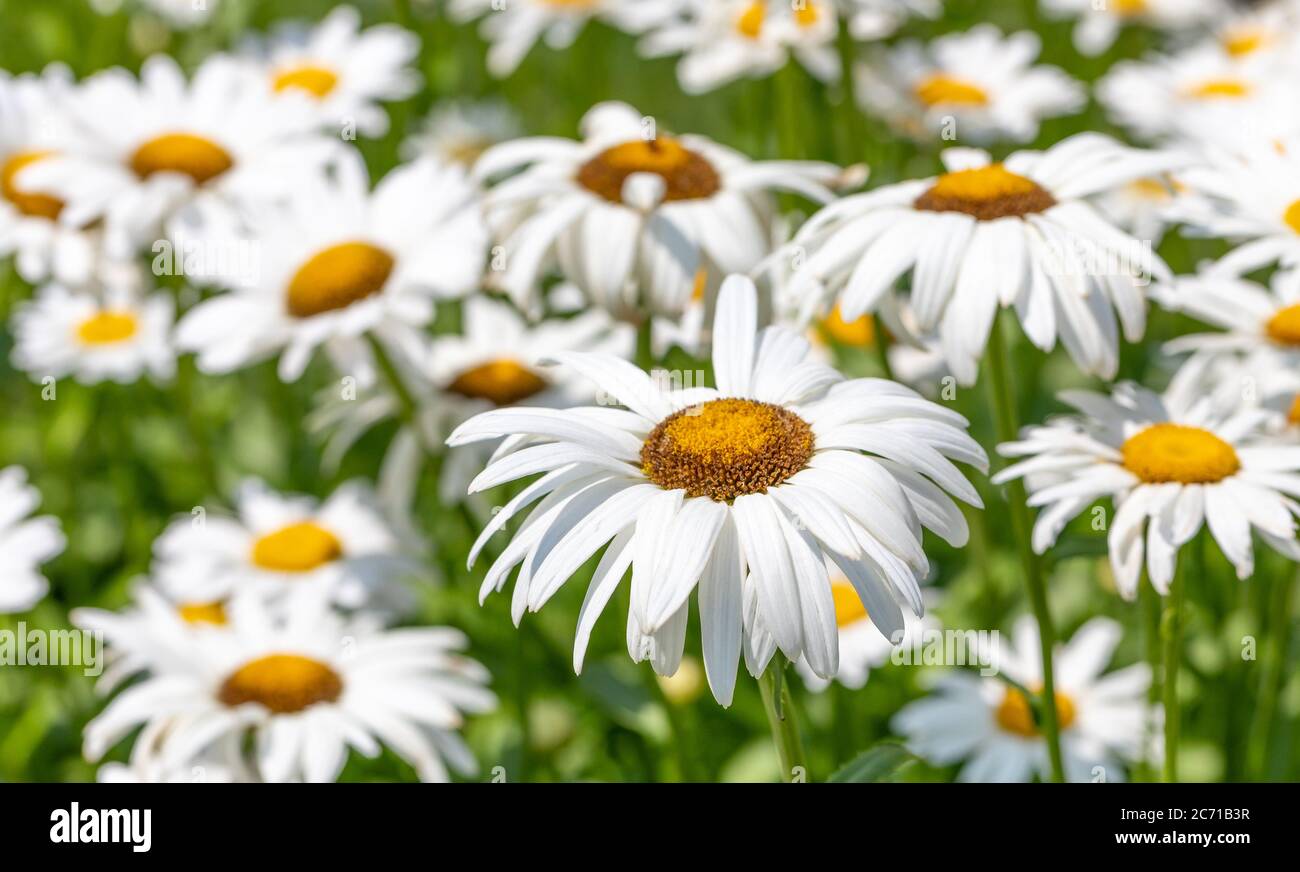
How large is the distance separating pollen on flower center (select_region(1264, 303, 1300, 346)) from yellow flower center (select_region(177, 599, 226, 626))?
1.92 meters

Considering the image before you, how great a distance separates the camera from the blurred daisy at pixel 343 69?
3.41 m

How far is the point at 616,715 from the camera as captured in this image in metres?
2.51

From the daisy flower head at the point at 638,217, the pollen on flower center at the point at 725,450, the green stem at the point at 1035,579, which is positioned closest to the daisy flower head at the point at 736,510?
the pollen on flower center at the point at 725,450

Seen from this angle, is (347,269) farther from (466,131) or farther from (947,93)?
(466,131)

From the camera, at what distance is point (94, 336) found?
348 centimetres

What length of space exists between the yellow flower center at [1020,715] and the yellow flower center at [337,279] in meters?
1.36

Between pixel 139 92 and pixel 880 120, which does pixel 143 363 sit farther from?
pixel 880 120

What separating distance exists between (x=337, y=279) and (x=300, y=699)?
2.58ft

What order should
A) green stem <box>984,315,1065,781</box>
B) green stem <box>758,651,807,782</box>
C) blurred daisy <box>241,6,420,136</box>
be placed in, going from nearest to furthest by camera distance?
1. green stem <box>758,651,807,782</box>
2. green stem <box>984,315,1065,781</box>
3. blurred daisy <box>241,6,420,136</box>

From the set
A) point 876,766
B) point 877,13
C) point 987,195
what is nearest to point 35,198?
point 877,13

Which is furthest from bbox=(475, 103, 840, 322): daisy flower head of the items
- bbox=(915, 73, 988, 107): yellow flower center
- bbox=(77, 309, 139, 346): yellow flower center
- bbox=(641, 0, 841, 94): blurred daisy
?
bbox=(77, 309, 139, 346): yellow flower center

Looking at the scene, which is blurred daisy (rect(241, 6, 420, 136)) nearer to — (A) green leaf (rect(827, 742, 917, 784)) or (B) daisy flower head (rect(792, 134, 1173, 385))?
(B) daisy flower head (rect(792, 134, 1173, 385))

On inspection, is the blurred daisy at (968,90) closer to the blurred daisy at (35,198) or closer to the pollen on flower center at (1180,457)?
the pollen on flower center at (1180,457)

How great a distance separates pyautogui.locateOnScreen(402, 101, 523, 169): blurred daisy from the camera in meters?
4.31
